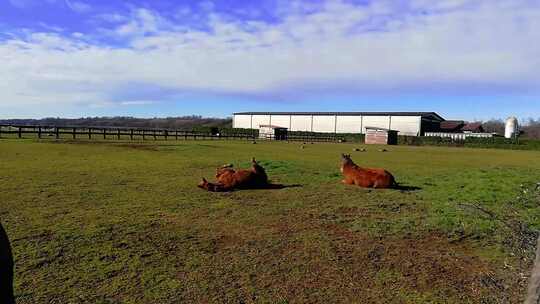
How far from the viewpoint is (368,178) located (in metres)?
12.6

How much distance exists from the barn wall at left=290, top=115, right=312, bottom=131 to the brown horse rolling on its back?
89.3m

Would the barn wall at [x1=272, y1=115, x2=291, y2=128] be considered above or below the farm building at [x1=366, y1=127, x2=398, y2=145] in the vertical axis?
above

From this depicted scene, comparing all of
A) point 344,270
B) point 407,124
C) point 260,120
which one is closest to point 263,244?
point 344,270

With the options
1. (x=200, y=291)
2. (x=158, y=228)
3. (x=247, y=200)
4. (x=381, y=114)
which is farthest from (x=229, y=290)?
(x=381, y=114)

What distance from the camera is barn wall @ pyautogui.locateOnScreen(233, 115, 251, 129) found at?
359 feet

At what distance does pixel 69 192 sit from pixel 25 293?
6112 millimetres

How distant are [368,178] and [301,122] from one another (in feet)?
300

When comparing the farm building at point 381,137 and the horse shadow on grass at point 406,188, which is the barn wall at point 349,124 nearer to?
the farm building at point 381,137

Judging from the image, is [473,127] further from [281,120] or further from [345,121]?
[281,120]

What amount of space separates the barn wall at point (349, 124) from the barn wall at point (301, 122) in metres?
7.57

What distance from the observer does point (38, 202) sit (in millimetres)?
8742

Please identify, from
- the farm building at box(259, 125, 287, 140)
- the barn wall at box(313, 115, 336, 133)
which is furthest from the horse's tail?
the barn wall at box(313, 115, 336, 133)

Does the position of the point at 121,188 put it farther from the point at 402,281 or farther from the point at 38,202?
the point at 402,281

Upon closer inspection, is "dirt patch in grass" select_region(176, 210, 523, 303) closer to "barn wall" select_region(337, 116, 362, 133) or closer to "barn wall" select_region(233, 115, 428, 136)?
"barn wall" select_region(233, 115, 428, 136)
